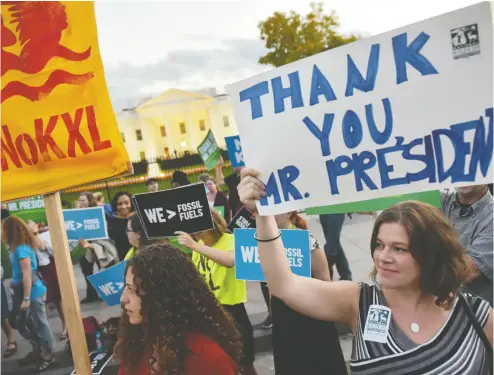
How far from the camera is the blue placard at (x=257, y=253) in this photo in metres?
2.88

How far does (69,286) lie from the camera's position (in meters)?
2.16

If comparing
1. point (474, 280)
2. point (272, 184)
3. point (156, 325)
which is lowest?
point (474, 280)

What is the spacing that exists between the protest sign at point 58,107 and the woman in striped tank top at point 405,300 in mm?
934

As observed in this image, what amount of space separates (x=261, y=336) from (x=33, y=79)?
344cm

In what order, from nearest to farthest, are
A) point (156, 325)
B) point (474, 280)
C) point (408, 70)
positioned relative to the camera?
point (408, 70), point (156, 325), point (474, 280)

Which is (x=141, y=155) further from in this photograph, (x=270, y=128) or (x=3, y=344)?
(x=270, y=128)

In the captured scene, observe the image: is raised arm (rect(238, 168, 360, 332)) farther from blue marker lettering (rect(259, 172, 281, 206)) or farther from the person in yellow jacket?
the person in yellow jacket

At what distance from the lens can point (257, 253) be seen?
3135 mm

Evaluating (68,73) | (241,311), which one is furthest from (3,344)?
(68,73)

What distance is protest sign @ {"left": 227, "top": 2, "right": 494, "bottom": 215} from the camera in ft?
4.50

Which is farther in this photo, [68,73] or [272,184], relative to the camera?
[68,73]

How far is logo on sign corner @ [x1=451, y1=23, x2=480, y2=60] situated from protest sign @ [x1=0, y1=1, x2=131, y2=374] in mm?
1503

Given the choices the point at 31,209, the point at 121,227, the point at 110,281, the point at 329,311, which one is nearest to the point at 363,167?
the point at 329,311

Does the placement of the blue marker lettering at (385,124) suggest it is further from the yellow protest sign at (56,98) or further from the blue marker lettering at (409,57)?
the yellow protest sign at (56,98)
